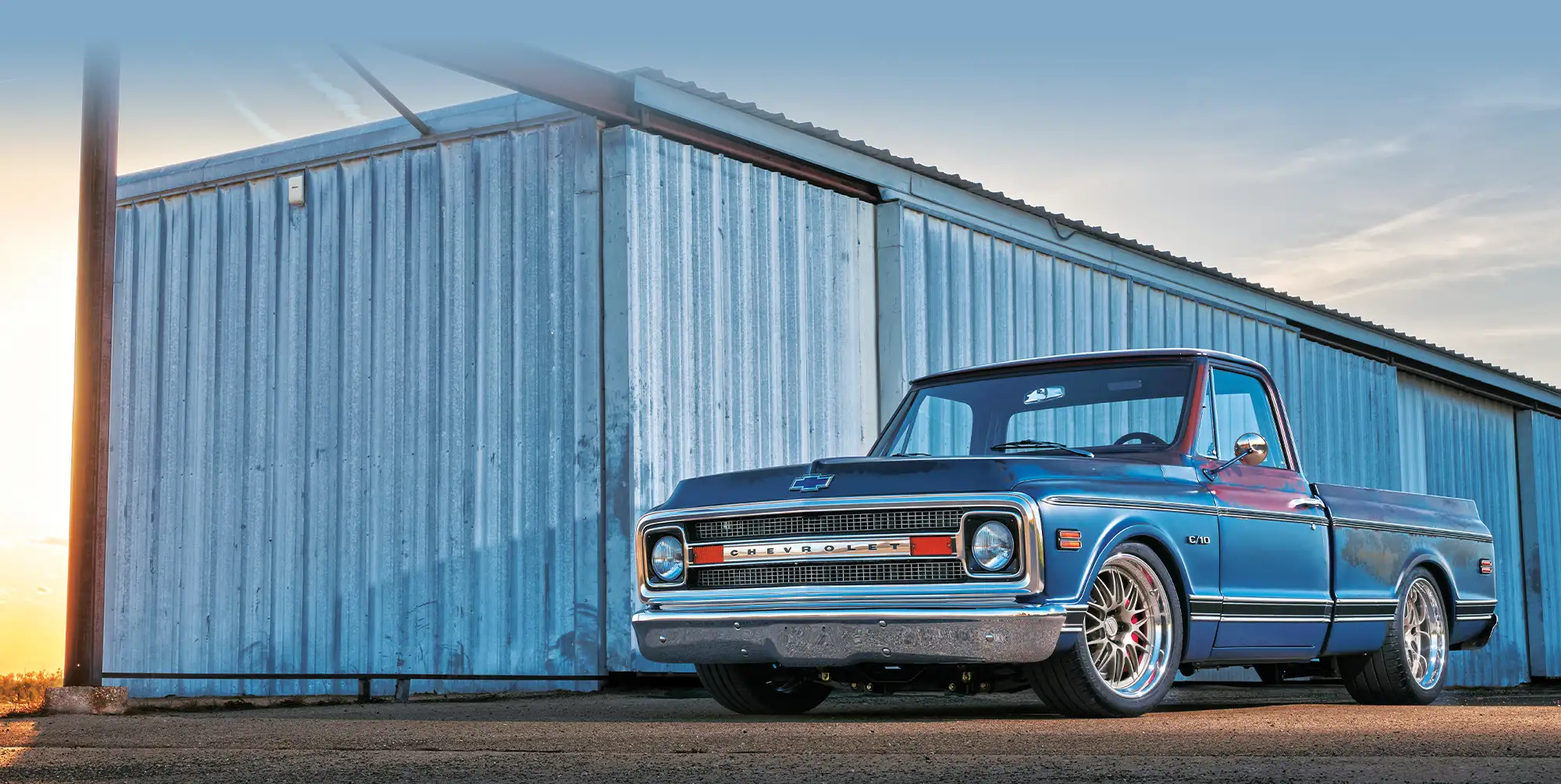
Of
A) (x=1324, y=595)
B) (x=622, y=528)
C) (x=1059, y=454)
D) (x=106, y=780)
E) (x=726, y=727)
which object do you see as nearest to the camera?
(x=106, y=780)

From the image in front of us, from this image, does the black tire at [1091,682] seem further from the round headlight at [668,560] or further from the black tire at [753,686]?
the round headlight at [668,560]

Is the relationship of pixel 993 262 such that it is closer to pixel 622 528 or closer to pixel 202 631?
pixel 622 528

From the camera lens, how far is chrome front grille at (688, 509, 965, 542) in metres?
7.02

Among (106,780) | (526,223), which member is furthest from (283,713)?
(106,780)

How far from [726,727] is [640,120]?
19.3 ft

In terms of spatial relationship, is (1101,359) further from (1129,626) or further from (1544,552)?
(1544,552)

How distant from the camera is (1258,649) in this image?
322 inches

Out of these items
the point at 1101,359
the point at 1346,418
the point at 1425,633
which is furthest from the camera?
the point at 1346,418

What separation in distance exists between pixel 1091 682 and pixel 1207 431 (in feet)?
5.88

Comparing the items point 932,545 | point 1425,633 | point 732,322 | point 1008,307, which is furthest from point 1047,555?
point 1008,307

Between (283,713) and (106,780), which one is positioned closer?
(106,780)

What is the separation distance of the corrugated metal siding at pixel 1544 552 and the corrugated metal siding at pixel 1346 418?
3973 millimetres

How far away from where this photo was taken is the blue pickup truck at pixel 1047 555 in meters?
6.92

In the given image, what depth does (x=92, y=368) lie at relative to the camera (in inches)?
399
